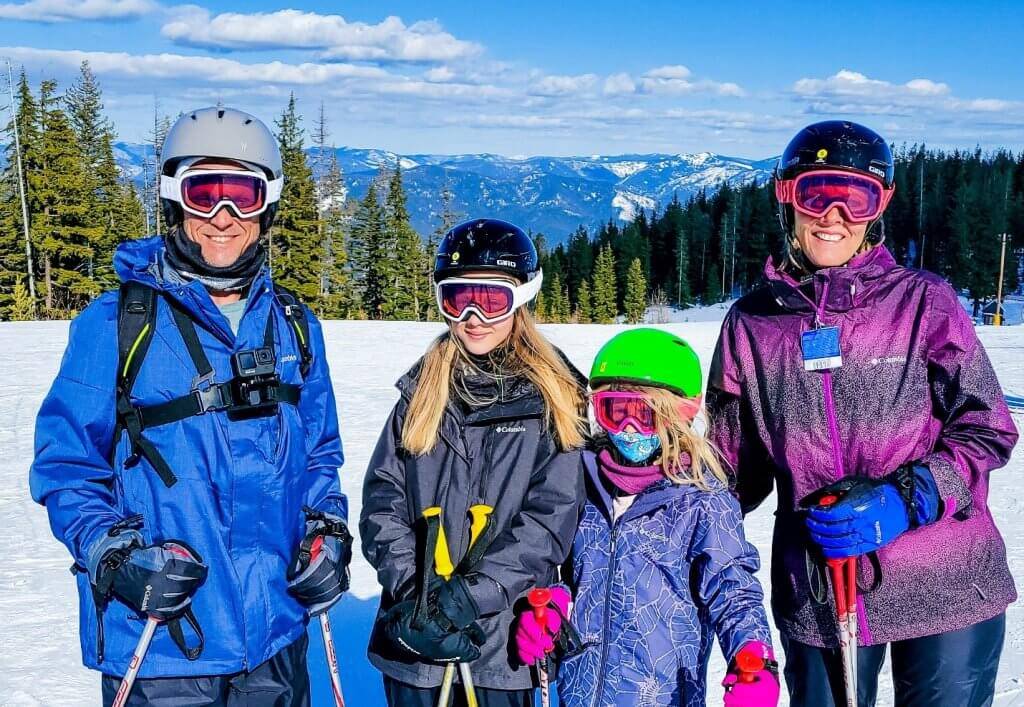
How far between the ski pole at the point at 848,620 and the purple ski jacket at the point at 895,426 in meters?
0.06

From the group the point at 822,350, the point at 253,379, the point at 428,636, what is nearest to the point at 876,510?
the point at 822,350

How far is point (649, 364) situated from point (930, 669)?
1322 millimetres

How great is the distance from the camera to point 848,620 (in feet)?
8.63

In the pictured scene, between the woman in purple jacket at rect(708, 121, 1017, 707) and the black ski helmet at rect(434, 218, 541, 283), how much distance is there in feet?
2.91

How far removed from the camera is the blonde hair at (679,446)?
2.87 meters

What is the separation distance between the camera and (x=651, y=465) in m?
2.95

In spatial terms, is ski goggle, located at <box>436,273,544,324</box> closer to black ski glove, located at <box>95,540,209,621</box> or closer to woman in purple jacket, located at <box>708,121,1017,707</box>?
woman in purple jacket, located at <box>708,121,1017,707</box>

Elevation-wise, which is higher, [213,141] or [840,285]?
[213,141]

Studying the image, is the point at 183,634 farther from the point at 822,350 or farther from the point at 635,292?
the point at 635,292

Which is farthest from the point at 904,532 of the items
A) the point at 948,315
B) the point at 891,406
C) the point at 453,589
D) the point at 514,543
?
the point at 453,589

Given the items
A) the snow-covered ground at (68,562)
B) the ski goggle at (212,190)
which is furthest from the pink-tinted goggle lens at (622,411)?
the snow-covered ground at (68,562)

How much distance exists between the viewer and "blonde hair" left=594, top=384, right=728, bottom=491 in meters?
2.87

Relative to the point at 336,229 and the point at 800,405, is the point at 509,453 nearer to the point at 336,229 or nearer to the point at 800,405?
the point at 800,405

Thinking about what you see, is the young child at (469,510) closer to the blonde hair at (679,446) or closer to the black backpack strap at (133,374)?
the blonde hair at (679,446)
